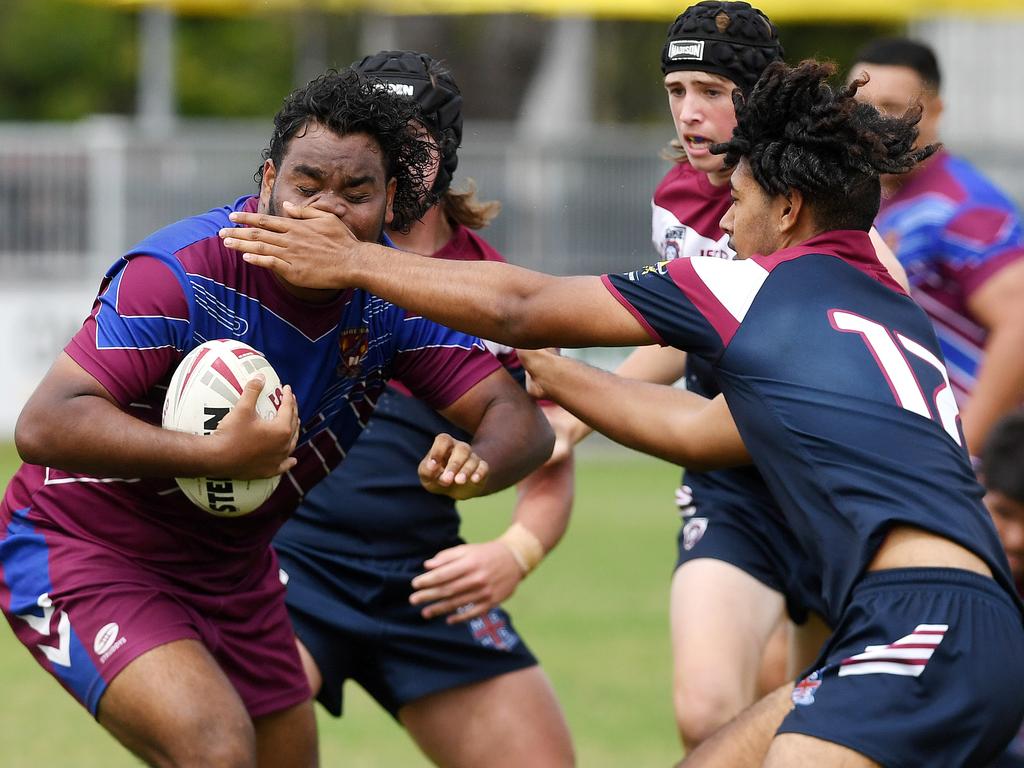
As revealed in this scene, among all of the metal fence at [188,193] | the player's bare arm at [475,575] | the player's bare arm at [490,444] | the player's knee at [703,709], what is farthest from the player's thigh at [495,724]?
the metal fence at [188,193]

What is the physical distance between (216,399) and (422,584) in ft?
5.01

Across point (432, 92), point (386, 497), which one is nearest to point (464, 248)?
point (432, 92)

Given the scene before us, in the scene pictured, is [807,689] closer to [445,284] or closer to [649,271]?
[649,271]

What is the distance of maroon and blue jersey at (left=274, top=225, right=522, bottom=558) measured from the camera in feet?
19.8

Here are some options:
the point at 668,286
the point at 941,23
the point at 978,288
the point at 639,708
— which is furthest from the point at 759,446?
the point at 941,23

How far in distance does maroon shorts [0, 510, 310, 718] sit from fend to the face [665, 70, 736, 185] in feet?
6.67

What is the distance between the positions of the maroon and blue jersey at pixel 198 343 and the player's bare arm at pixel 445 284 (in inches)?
8.8

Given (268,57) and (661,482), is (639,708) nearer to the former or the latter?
(661,482)

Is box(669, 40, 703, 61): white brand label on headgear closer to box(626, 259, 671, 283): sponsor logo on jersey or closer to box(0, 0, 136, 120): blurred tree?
box(626, 259, 671, 283): sponsor logo on jersey

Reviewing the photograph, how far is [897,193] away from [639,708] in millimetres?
2956

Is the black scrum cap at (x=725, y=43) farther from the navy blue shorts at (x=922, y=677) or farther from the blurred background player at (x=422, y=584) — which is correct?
the navy blue shorts at (x=922, y=677)

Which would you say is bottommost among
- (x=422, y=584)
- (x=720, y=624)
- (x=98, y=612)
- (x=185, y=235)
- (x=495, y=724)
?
(x=495, y=724)

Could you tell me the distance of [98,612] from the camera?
4.54 metres

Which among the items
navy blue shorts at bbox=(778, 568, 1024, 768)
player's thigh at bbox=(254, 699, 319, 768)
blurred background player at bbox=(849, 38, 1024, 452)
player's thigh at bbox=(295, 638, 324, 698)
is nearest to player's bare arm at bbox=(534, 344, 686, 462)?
player's thigh at bbox=(295, 638, 324, 698)
